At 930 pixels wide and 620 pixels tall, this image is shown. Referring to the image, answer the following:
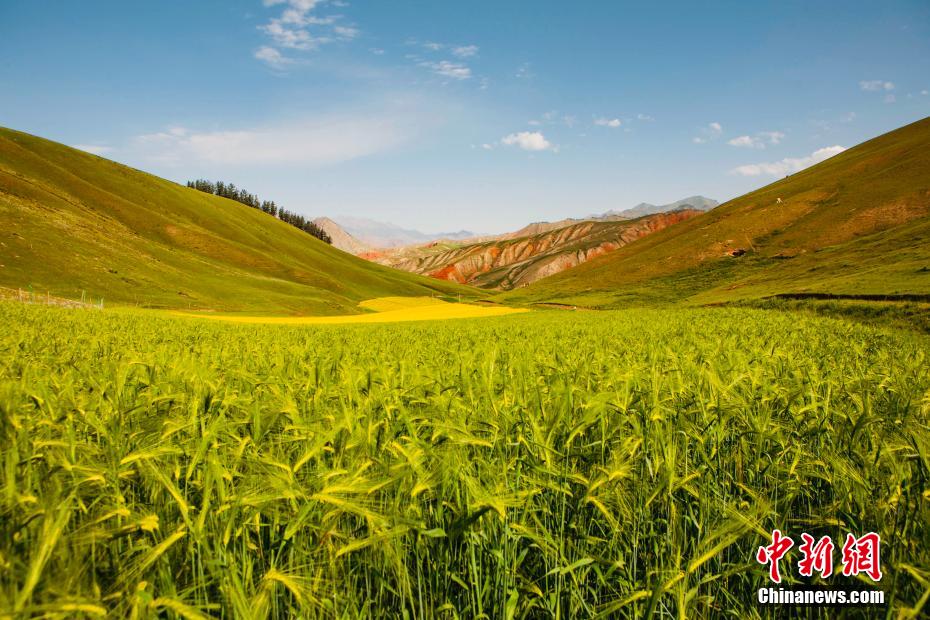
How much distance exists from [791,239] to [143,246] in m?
145

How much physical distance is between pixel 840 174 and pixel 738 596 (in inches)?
6468

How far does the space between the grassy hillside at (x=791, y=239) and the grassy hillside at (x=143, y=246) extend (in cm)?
6482

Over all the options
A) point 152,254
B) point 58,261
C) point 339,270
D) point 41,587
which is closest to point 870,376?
point 41,587

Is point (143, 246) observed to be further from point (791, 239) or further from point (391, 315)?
point (791, 239)

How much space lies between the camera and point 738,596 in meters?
2.75

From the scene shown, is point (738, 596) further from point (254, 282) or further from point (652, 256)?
point (652, 256)

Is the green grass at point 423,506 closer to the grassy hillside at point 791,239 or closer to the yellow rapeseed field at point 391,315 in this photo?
the yellow rapeseed field at point 391,315

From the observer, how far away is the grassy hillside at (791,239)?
71625 mm

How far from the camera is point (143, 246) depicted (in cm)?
9212
